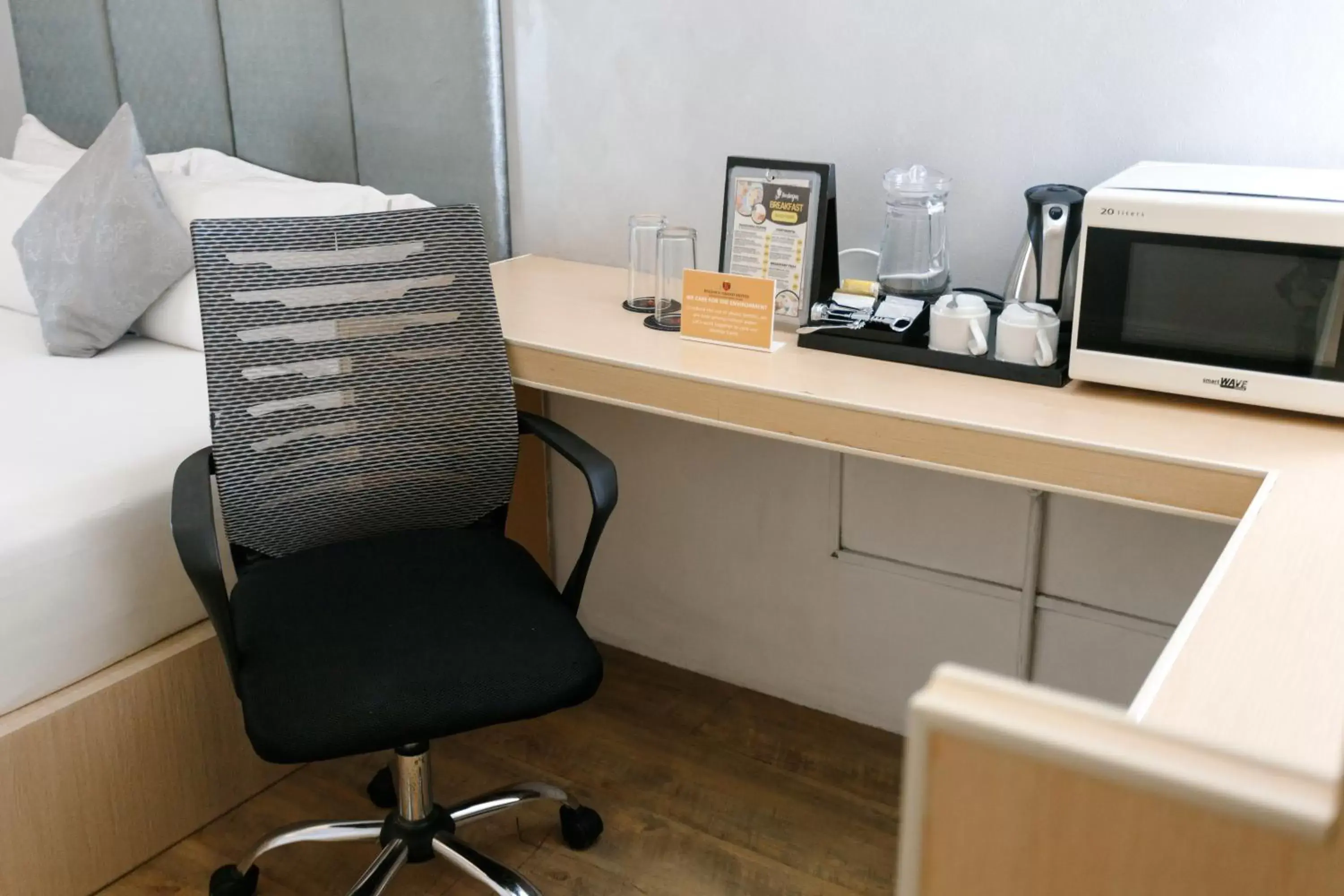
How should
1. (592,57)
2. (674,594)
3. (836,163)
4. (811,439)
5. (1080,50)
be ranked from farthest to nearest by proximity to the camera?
1. (674,594)
2. (592,57)
3. (836,163)
4. (1080,50)
5. (811,439)

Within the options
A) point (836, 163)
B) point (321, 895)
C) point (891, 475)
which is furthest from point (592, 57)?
point (321, 895)

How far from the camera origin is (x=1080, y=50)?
66.1 inches

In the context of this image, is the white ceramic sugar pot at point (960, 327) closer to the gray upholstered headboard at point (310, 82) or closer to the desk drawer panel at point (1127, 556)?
the desk drawer panel at point (1127, 556)

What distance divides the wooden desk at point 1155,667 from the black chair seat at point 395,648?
1.10ft

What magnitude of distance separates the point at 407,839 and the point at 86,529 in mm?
642

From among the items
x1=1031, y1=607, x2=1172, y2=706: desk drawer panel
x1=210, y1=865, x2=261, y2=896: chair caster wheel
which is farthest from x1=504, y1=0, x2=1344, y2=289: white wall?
x1=210, y1=865, x2=261, y2=896: chair caster wheel

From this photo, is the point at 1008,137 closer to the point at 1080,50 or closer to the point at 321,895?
the point at 1080,50

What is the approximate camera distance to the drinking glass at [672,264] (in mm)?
1896

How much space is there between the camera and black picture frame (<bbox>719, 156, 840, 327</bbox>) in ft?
5.84

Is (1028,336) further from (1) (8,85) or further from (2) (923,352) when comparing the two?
(1) (8,85)

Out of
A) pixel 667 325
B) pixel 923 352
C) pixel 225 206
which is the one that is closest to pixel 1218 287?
pixel 923 352

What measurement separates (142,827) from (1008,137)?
5.62 ft

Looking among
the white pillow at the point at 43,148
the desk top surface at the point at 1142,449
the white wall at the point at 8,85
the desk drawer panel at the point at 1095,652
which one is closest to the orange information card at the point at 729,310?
the desk top surface at the point at 1142,449

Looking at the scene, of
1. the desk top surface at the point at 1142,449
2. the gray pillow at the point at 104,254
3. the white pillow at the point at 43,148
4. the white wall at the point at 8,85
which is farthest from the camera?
the white wall at the point at 8,85
